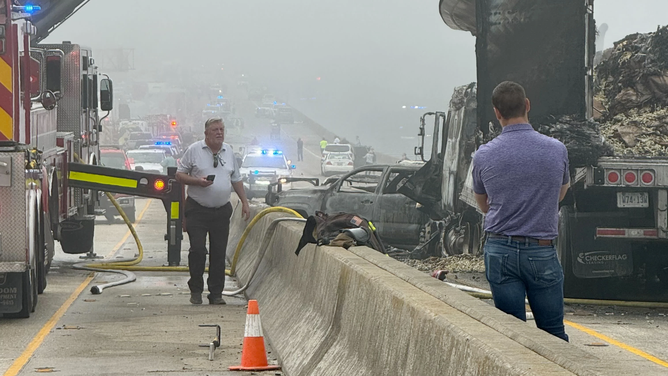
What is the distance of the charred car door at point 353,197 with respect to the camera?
1988cm

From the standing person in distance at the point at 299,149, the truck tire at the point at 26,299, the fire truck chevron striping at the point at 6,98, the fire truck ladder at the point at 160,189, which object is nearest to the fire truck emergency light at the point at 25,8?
the fire truck chevron striping at the point at 6,98

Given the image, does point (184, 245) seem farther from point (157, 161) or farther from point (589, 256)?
point (157, 161)

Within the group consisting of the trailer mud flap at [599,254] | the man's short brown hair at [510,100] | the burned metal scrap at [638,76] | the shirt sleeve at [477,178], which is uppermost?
the burned metal scrap at [638,76]

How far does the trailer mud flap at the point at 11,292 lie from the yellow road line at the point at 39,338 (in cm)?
36

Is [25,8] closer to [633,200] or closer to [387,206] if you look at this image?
[633,200]

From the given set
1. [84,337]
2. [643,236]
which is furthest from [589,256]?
[84,337]

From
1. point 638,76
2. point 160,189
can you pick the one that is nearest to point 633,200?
point 638,76

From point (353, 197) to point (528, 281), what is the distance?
14.1 meters

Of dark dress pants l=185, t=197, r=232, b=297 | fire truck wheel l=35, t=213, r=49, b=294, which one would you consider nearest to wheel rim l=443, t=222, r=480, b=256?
dark dress pants l=185, t=197, r=232, b=297

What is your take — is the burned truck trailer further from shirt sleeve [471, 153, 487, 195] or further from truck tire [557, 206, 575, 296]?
shirt sleeve [471, 153, 487, 195]

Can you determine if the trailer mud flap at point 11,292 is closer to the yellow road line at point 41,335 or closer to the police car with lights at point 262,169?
the yellow road line at point 41,335

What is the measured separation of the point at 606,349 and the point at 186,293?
5860 millimetres

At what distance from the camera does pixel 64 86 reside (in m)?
17.0

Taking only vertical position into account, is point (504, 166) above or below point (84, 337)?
above
